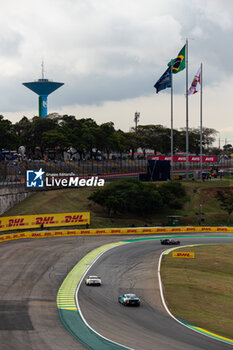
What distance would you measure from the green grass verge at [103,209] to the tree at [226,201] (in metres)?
1.18

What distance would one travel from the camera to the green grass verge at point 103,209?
99.4 metres

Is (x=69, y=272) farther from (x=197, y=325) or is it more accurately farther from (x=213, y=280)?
(x=197, y=325)

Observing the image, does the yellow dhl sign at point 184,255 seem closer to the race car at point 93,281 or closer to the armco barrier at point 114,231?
the race car at point 93,281

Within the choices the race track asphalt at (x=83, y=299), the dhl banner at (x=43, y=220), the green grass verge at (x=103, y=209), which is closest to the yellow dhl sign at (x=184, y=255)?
the race track asphalt at (x=83, y=299)

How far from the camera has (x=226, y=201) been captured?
112188mm

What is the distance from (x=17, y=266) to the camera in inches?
2512

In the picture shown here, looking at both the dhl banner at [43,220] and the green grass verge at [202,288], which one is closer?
the green grass verge at [202,288]

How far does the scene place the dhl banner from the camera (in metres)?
85.4

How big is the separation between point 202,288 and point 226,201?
5937cm

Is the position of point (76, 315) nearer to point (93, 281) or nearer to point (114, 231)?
point (93, 281)

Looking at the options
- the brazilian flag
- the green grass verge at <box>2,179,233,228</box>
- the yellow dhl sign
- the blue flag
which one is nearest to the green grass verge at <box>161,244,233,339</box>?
the yellow dhl sign

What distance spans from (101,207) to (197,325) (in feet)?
224

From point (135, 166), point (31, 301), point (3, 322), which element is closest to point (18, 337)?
point (3, 322)

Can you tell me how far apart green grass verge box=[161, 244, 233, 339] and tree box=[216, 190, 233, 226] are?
1208 inches
